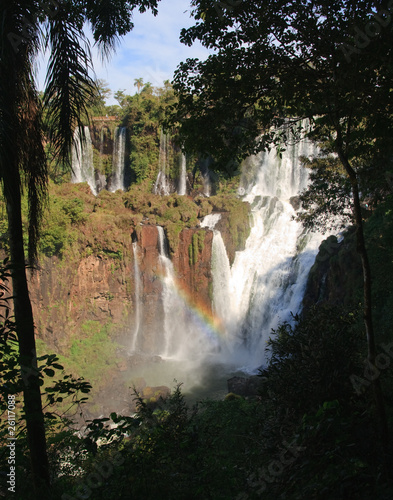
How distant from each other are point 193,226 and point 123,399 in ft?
37.0

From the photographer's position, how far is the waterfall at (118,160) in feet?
104

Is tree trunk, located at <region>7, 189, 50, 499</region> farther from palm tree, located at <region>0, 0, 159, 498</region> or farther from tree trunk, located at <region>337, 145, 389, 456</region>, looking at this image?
tree trunk, located at <region>337, 145, 389, 456</region>

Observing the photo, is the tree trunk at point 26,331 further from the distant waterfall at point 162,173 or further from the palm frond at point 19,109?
the distant waterfall at point 162,173

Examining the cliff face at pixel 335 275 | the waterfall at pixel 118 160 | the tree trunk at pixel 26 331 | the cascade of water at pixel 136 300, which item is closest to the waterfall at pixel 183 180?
the waterfall at pixel 118 160

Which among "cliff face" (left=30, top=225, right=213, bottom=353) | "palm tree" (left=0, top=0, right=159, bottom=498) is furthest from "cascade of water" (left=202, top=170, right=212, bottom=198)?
"palm tree" (left=0, top=0, right=159, bottom=498)

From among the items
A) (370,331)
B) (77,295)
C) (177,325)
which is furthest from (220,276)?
Result: (370,331)

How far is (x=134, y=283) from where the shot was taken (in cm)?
2525

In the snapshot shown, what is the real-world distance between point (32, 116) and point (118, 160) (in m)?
28.9

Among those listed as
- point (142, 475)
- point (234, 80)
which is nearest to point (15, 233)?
point (142, 475)

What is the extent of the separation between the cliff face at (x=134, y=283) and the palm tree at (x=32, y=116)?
63.4 ft

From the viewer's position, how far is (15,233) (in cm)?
409

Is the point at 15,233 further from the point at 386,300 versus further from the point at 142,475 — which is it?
the point at 386,300

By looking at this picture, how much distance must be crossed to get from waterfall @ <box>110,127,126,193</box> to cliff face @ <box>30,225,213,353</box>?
8761 millimetres

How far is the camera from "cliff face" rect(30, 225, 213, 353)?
78.0 ft
